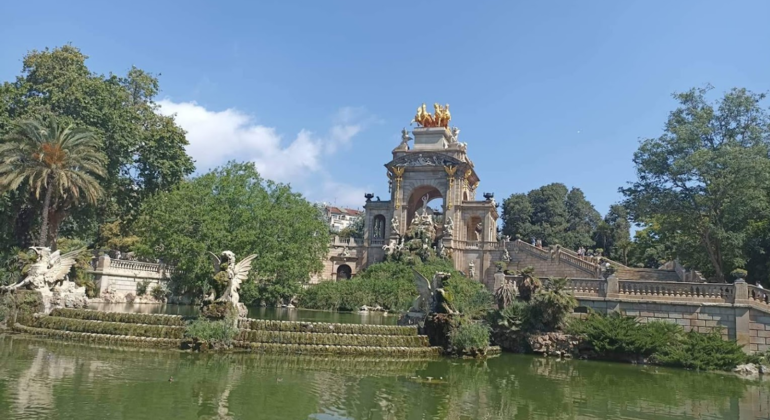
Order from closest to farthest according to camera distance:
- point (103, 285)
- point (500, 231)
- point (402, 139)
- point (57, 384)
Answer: point (57, 384)
point (103, 285)
point (402, 139)
point (500, 231)

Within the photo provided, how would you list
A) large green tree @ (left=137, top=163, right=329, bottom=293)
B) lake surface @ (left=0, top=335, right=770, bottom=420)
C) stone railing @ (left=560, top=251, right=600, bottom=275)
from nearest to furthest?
lake surface @ (left=0, top=335, right=770, bottom=420) → large green tree @ (left=137, top=163, right=329, bottom=293) → stone railing @ (left=560, top=251, right=600, bottom=275)

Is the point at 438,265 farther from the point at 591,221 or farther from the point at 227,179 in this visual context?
the point at 591,221

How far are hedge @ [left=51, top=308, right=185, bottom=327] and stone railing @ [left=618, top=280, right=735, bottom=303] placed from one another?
15.7 m

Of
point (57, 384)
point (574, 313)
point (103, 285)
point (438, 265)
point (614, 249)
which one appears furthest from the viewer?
point (614, 249)

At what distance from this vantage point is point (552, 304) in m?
18.8

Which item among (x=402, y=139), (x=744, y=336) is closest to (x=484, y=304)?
(x=744, y=336)

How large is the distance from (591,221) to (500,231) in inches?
495

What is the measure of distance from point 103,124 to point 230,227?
364 inches

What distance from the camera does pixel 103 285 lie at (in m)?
33.3

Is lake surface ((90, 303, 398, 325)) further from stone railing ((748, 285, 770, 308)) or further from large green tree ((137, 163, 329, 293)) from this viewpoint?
stone railing ((748, 285, 770, 308))

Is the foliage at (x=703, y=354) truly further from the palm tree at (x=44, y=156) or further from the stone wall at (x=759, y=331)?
the palm tree at (x=44, y=156)

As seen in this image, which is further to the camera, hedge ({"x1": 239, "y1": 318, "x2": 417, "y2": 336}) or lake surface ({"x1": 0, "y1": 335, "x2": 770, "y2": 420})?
hedge ({"x1": 239, "y1": 318, "x2": 417, "y2": 336})

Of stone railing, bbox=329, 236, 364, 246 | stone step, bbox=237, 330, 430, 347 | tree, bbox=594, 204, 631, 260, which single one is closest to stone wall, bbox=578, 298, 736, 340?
stone step, bbox=237, 330, 430, 347

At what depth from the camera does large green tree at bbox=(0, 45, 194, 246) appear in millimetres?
30328
